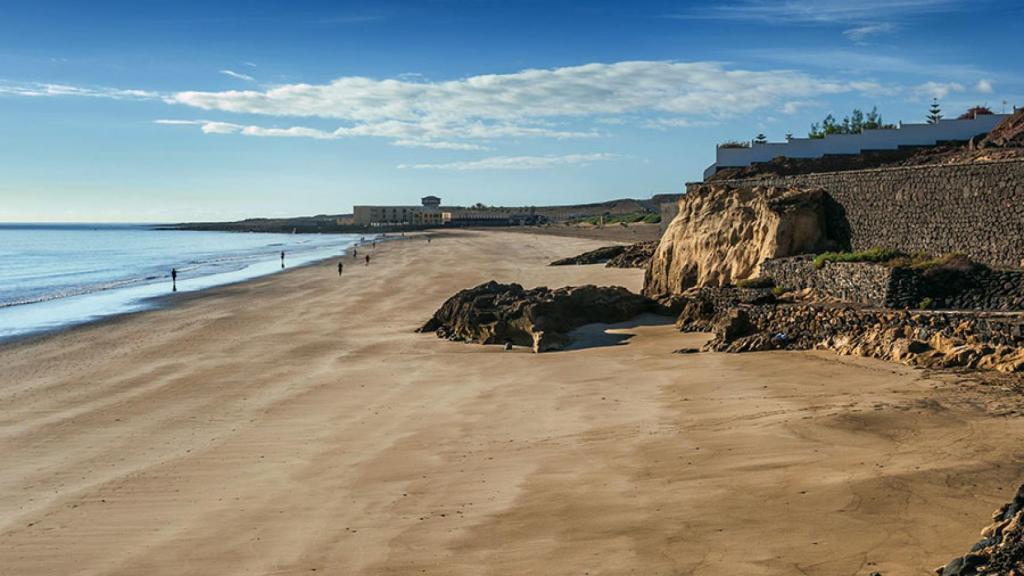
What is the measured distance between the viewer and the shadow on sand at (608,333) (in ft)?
73.5

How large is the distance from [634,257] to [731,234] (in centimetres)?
2066

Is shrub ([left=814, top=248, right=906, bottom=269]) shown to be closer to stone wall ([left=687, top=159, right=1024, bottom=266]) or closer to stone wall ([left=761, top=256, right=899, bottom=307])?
stone wall ([left=761, top=256, right=899, bottom=307])

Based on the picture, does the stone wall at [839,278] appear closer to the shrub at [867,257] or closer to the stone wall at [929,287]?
the stone wall at [929,287]

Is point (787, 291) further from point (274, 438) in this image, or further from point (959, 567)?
point (959, 567)

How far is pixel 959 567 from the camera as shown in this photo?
6762 mm

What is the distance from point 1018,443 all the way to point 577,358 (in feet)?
35.4

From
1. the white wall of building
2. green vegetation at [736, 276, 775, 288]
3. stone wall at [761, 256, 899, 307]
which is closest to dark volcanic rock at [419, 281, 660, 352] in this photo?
green vegetation at [736, 276, 775, 288]

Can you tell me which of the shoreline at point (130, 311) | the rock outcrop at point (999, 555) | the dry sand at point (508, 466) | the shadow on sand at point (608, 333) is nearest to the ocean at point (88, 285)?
the shoreline at point (130, 311)

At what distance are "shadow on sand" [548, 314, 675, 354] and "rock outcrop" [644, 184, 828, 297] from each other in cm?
310

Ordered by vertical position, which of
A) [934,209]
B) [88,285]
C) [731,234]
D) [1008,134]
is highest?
[1008,134]

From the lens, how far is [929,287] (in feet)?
61.1

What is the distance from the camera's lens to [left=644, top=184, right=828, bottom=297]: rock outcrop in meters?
24.8

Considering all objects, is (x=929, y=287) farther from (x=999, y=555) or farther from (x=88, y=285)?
(x=88, y=285)

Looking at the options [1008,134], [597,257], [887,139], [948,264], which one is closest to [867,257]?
[948,264]
